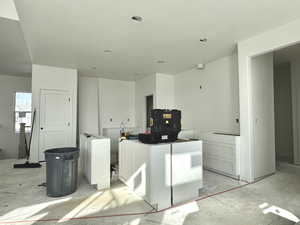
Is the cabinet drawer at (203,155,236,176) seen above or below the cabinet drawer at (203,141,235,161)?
below

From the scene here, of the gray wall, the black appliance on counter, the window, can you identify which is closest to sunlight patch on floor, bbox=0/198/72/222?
the black appliance on counter

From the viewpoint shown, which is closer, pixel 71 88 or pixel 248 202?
pixel 248 202

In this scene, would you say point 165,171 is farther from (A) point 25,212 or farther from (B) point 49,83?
(B) point 49,83

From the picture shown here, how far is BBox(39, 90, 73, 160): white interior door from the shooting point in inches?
195

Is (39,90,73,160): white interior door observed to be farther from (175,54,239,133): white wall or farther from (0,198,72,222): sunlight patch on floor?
(175,54,239,133): white wall

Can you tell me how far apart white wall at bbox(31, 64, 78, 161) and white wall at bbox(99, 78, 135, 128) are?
4.35ft

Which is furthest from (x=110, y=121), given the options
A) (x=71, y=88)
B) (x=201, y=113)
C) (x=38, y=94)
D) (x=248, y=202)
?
(x=248, y=202)

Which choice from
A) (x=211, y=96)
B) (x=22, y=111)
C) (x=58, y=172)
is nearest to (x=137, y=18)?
(x=58, y=172)

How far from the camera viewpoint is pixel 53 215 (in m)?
2.20

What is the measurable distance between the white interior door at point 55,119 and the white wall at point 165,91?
2.77 m

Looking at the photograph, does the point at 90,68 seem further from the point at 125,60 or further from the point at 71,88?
the point at 125,60

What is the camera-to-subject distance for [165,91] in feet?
19.9

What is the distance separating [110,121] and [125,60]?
2849 millimetres

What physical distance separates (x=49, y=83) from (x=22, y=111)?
227 centimetres
